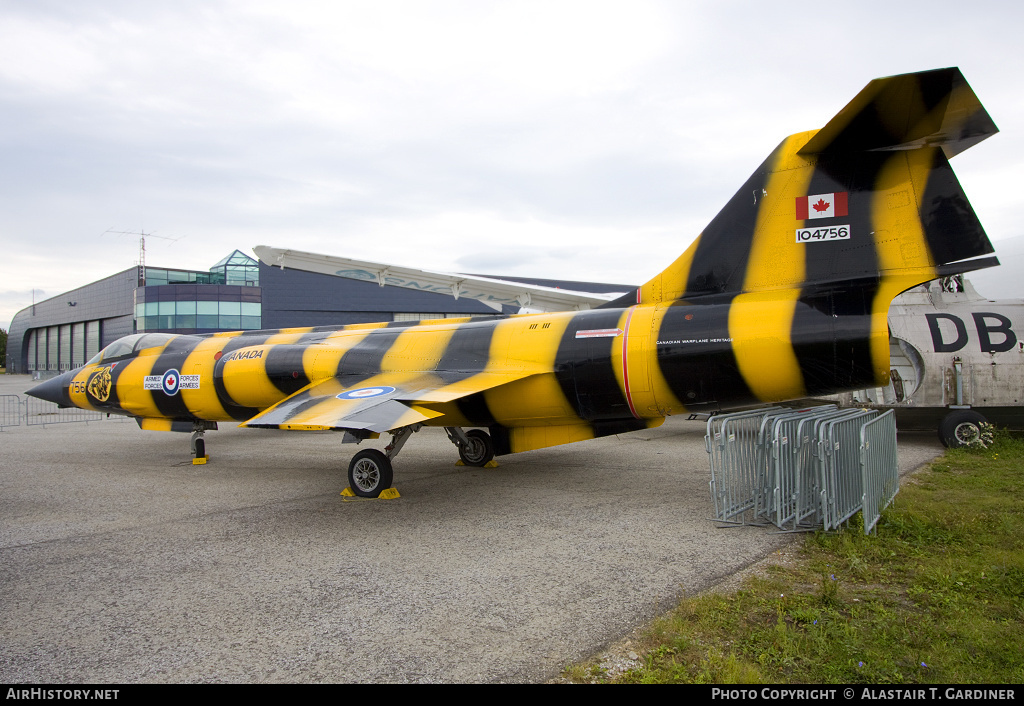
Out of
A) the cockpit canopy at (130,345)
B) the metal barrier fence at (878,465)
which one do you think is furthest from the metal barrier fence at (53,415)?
the metal barrier fence at (878,465)

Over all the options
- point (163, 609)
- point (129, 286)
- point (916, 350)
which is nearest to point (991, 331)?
point (916, 350)

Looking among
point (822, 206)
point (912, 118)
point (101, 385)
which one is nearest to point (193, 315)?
point (101, 385)

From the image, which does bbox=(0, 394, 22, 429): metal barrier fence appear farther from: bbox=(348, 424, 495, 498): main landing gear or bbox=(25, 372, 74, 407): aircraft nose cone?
bbox=(348, 424, 495, 498): main landing gear

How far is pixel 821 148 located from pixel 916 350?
5.96m

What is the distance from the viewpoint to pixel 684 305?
22.1 ft

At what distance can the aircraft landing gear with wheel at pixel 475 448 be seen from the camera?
365 inches

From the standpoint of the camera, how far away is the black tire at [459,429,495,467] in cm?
934

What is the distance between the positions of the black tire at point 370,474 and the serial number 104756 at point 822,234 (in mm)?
5060

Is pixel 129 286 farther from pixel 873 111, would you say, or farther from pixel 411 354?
pixel 873 111

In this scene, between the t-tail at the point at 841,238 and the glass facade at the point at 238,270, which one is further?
the glass facade at the point at 238,270

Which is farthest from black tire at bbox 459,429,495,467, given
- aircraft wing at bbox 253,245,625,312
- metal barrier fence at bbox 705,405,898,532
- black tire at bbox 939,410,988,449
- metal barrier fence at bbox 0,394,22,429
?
metal barrier fence at bbox 0,394,22,429

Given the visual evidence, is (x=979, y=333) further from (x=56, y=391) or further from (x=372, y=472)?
(x=56, y=391)

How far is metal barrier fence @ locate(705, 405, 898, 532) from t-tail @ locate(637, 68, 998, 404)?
593mm

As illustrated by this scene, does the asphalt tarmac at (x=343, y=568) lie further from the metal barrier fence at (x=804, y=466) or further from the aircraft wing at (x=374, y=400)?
the aircraft wing at (x=374, y=400)
